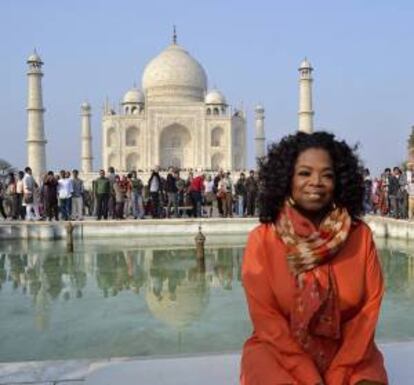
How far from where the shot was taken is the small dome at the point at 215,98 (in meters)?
42.2

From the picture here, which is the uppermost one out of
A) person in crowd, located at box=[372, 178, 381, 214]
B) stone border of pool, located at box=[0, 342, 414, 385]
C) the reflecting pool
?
person in crowd, located at box=[372, 178, 381, 214]

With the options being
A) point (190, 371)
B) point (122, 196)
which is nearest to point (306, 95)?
point (122, 196)

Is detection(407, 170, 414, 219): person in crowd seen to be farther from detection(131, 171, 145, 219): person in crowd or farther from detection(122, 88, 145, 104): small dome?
detection(122, 88, 145, 104): small dome

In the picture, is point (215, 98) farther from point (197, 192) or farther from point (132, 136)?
point (197, 192)

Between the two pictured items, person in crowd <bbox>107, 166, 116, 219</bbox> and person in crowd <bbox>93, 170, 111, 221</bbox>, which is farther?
person in crowd <bbox>107, 166, 116, 219</bbox>

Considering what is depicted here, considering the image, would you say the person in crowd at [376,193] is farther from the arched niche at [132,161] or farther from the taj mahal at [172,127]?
the arched niche at [132,161]

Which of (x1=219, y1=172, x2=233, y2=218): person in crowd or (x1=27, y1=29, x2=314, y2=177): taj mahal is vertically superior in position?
(x1=27, y1=29, x2=314, y2=177): taj mahal

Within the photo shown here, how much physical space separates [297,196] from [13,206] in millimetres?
11275

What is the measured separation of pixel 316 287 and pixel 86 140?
3822 cm

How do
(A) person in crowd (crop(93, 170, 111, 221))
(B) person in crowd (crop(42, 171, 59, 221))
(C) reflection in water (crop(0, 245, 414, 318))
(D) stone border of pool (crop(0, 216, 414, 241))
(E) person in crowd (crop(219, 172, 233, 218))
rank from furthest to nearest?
(E) person in crowd (crop(219, 172, 233, 218)), (A) person in crowd (crop(93, 170, 111, 221)), (B) person in crowd (crop(42, 171, 59, 221)), (D) stone border of pool (crop(0, 216, 414, 241)), (C) reflection in water (crop(0, 245, 414, 318))

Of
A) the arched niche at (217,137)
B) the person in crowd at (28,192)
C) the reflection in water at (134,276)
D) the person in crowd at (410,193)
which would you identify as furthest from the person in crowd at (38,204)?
the arched niche at (217,137)

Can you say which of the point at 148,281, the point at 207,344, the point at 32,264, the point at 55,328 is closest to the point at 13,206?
the point at 32,264

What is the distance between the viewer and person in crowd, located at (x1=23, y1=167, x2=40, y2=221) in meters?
11.7

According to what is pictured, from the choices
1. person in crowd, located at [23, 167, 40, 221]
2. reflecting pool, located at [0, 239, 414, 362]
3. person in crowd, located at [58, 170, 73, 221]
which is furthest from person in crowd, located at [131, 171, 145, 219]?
reflecting pool, located at [0, 239, 414, 362]
